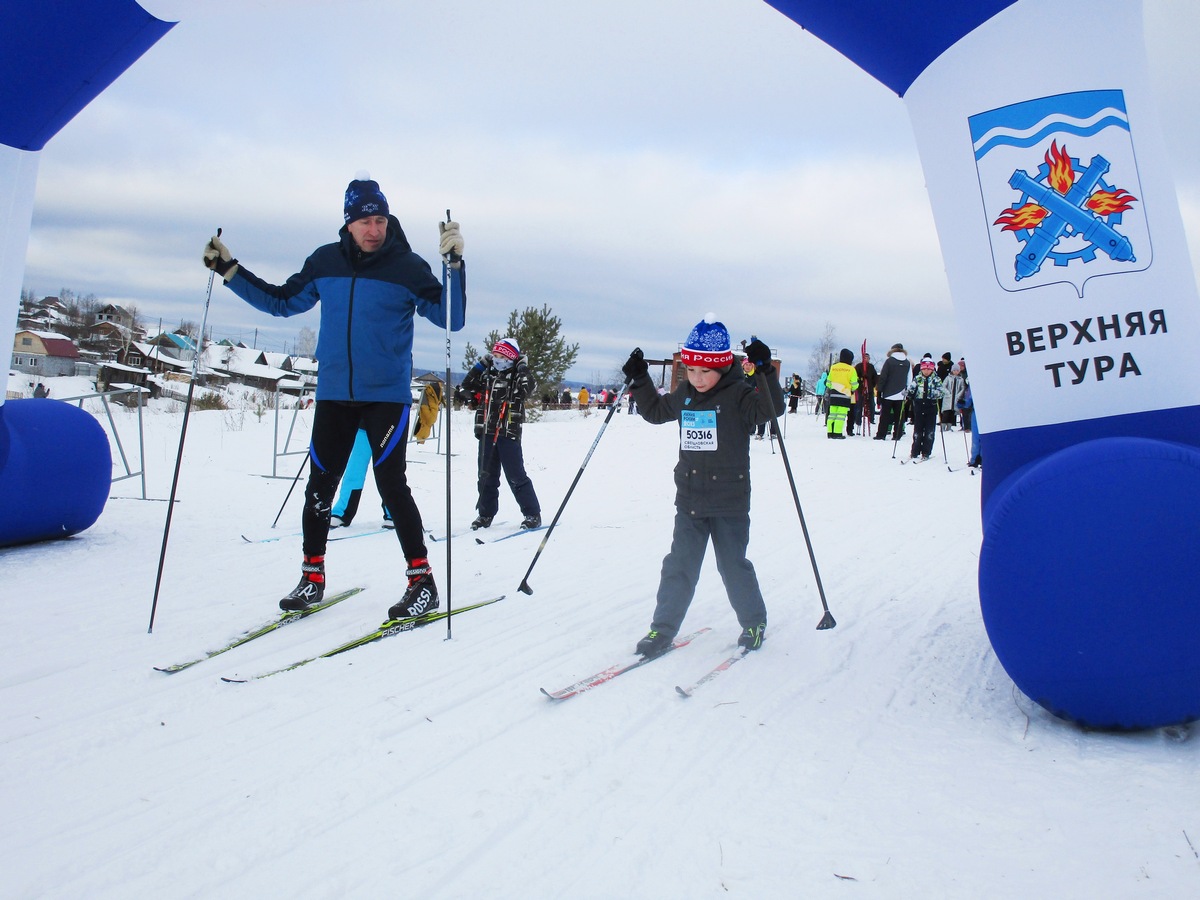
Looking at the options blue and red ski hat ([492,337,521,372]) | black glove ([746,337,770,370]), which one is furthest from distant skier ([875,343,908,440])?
black glove ([746,337,770,370])

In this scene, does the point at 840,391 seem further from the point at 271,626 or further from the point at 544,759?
the point at 544,759

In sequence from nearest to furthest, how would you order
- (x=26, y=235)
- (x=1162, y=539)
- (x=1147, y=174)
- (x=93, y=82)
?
(x=1162, y=539) → (x=1147, y=174) → (x=93, y=82) → (x=26, y=235)

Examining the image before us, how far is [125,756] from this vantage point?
8.54ft

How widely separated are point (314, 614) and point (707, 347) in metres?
2.66

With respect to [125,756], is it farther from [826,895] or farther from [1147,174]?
[1147,174]

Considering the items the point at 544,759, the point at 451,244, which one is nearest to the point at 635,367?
the point at 451,244

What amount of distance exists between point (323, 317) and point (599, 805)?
310 cm

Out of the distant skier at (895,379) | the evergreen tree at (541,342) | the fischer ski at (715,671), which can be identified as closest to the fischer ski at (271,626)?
the fischer ski at (715,671)

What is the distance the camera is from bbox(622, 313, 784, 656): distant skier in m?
3.93

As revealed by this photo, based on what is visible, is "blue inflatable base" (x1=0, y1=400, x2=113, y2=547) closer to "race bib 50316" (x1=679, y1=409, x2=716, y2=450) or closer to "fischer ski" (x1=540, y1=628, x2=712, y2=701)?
"fischer ski" (x1=540, y1=628, x2=712, y2=701)

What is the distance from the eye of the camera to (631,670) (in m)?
3.59

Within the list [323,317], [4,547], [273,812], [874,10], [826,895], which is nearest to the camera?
[826,895]

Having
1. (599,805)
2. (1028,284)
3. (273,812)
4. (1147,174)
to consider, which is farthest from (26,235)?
(1147,174)

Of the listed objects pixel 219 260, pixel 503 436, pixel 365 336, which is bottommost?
pixel 503 436
